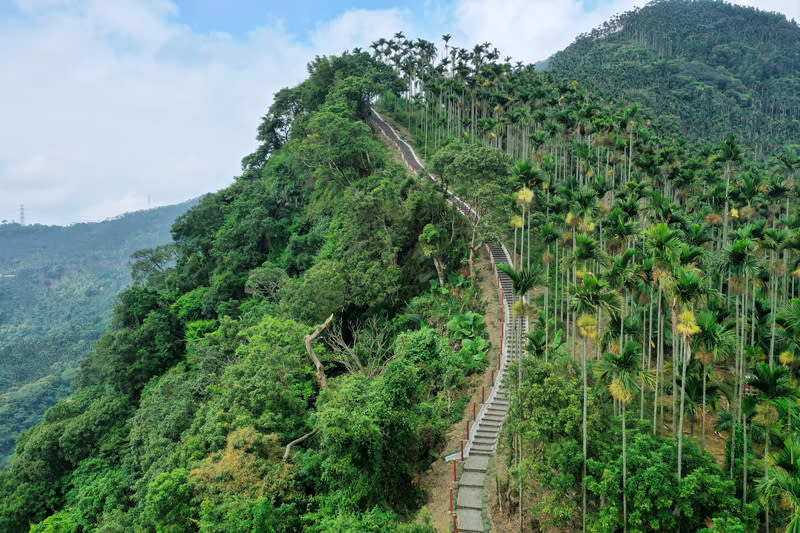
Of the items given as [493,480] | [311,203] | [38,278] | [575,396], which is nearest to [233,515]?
[493,480]

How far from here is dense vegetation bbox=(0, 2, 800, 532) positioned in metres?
16.7

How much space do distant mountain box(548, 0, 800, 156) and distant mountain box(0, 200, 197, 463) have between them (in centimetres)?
10990

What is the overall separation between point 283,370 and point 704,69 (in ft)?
528

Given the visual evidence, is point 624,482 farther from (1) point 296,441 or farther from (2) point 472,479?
(1) point 296,441

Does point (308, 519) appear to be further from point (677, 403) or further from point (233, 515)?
point (677, 403)

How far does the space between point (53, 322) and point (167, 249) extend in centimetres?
10400

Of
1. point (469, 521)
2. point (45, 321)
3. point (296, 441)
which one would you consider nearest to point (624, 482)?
point (469, 521)

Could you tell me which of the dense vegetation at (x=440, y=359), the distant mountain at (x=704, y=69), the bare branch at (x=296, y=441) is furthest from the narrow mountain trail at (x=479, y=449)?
the distant mountain at (x=704, y=69)

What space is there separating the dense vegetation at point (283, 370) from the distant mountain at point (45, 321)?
124 ft

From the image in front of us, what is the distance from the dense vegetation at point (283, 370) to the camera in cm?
2066

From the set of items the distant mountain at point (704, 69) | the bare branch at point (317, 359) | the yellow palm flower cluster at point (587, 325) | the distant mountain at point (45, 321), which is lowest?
the distant mountain at point (45, 321)

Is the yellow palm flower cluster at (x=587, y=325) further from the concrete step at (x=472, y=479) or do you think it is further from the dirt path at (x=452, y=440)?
the dirt path at (x=452, y=440)

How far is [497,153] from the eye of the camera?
129 feet

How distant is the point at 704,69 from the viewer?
470 ft
